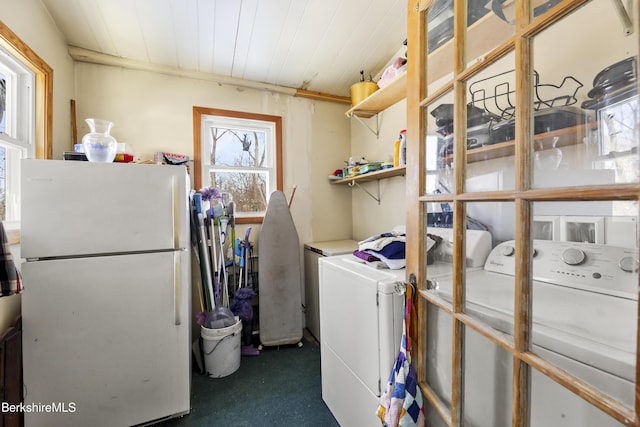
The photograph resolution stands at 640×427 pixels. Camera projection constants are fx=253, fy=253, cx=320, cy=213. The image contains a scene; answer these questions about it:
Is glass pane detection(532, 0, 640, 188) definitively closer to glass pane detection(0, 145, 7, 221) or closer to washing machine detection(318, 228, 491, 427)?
washing machine detection(318, 228, 491, 427)

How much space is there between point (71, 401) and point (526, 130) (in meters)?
2.24

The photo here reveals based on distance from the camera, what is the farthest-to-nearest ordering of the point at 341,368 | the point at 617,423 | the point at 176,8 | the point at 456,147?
the point at 176,8, the point at 341,368, the point at 456,147, the point at 617,423

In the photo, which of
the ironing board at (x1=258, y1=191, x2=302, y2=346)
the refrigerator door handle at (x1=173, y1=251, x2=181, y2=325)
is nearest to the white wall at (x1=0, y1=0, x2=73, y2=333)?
the refrigerator door handle at (x1=173, y1=251, x2=181, y2=325)

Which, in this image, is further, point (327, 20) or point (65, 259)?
point (327, 20)

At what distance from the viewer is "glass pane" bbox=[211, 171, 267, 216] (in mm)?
2512

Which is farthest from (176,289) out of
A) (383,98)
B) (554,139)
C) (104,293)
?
(383,98)

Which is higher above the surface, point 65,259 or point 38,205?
point 38,205

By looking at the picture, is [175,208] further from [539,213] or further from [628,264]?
[628,264]

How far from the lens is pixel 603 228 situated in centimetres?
48

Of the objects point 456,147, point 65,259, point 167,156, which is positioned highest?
point 167,156

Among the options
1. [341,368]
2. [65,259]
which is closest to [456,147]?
[341,368]

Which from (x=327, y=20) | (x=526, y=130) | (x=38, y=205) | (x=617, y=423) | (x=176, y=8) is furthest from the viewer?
(x=327, y=20)

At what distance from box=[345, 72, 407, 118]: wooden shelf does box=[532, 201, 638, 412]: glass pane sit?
57.3 inches

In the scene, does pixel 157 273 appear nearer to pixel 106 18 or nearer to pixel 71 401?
pixel 71 401
